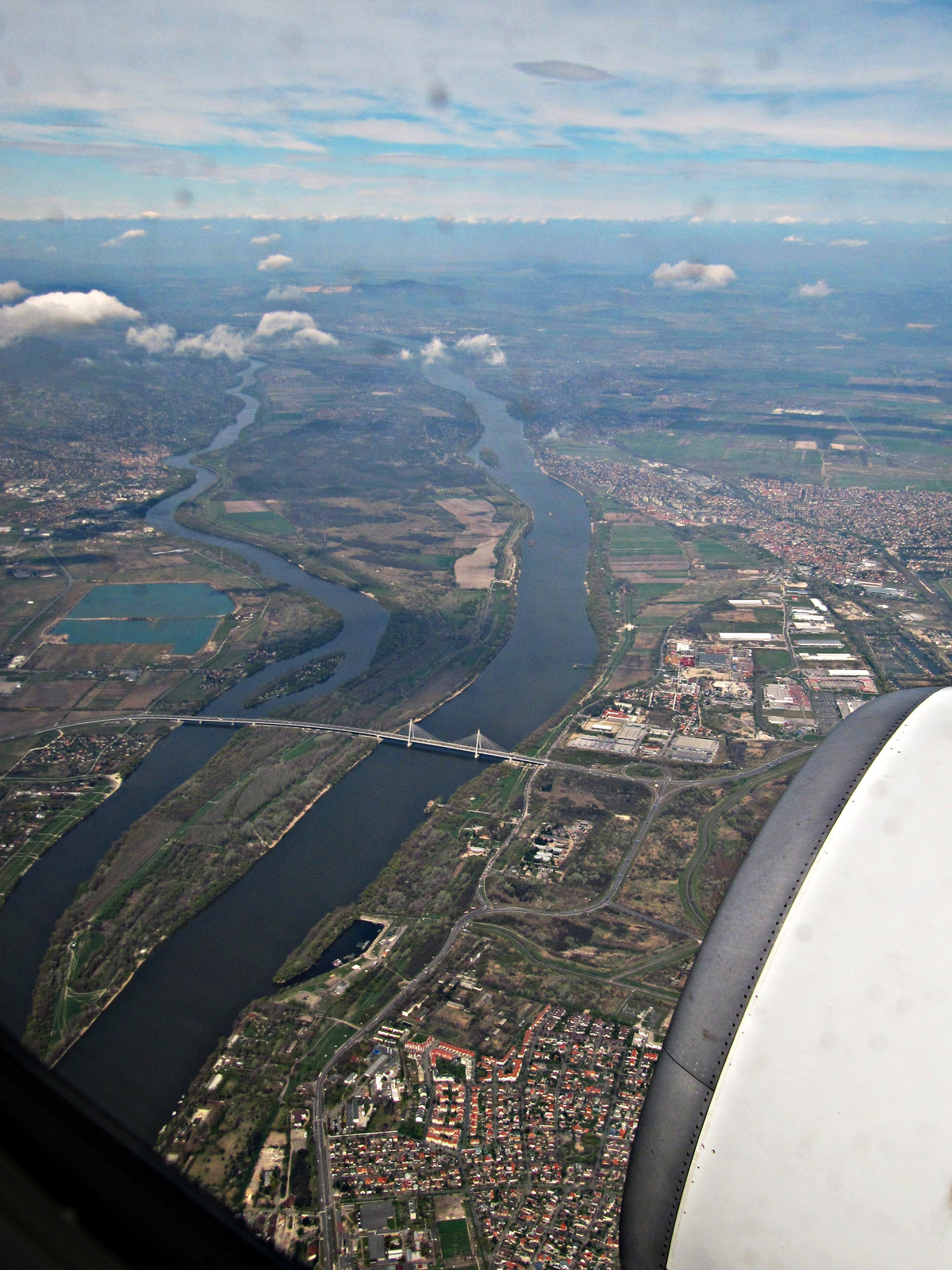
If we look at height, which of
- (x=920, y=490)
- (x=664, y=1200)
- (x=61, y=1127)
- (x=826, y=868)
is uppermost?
(x=61, y=1127)

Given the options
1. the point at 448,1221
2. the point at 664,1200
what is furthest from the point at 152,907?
the point at 664,1200

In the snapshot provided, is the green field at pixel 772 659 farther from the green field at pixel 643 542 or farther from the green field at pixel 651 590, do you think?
the green field at pixel 643 542

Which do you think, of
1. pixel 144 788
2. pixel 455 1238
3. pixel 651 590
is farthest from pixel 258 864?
pixel 651 590

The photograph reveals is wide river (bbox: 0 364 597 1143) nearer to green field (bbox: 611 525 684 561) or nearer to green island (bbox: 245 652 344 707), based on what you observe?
green island (bbox: 245 652 344 707)

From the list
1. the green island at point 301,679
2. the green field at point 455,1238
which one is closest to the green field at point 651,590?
the green island at point 301,679

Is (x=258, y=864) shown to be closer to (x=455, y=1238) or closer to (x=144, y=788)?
(x=144, y=788)

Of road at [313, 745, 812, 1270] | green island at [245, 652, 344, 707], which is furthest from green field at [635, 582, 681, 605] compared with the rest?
road at [313, 745, 812, 1270]

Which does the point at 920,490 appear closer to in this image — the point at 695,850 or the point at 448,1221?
the point at 695,850
